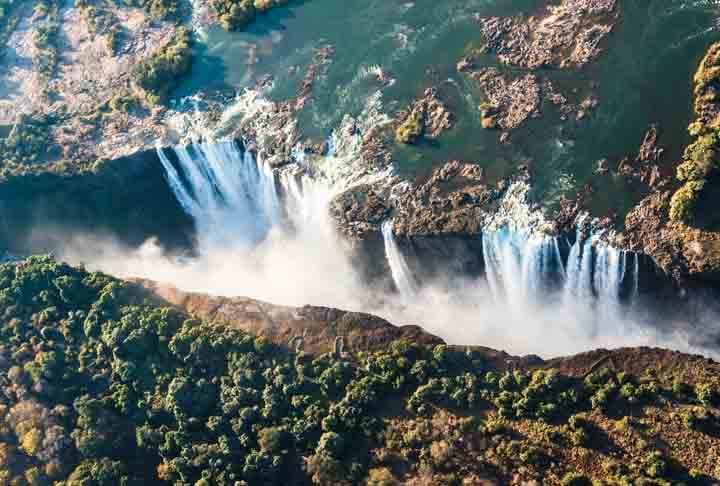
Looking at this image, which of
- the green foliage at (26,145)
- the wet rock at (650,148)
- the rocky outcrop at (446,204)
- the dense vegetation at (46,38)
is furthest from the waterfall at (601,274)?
the dense vegetation at (46,38)

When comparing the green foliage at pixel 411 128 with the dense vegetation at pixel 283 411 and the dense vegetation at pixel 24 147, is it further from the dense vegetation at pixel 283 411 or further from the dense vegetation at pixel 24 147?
the dense vegetation at pixel 24 147

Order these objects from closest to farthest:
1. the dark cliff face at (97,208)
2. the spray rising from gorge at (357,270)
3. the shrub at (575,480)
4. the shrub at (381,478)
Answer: the shrub at (575,480), the shrub at (381,478), the spray rising from gorge at (357,270), the dark cliff face at (97,208)

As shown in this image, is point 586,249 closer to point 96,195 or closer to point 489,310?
point 489,310

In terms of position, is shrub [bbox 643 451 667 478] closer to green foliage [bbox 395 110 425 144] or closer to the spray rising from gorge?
the spray rising from gorge

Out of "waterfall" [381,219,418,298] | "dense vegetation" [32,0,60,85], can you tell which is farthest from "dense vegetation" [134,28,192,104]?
"waterfall" [381,219,418,298]

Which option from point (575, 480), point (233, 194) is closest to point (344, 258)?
point (233, 194)

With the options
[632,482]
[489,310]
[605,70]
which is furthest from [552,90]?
[632,482]
